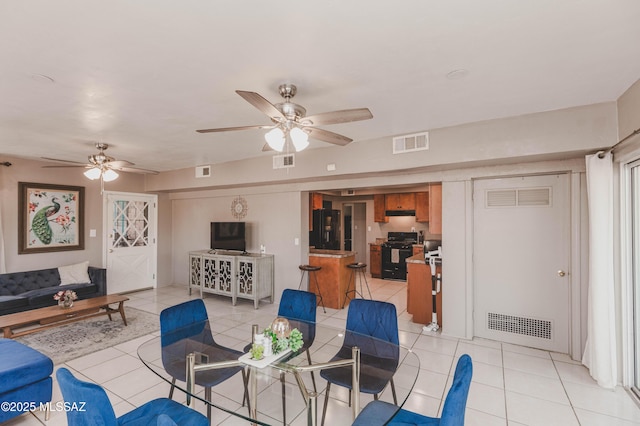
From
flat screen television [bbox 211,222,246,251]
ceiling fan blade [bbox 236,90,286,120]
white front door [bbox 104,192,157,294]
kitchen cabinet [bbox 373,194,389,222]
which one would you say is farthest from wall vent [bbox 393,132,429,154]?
white front door [bbox 104,192,157,294]

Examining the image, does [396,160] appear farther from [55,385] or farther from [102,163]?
[55,385]

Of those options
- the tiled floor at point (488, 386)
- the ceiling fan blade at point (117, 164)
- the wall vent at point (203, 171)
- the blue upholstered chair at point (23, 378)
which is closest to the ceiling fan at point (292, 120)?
the tiled floor at point (488, 386)

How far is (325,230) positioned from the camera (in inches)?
305

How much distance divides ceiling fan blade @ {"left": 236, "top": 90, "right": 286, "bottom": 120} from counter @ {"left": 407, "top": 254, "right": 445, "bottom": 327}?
3243 mm

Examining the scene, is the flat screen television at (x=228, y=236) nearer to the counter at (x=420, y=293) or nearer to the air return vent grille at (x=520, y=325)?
the counter at (x=420, y=293)

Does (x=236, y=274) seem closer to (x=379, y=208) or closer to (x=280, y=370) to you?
(x=280, y=370)

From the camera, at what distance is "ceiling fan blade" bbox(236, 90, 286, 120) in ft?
6.00

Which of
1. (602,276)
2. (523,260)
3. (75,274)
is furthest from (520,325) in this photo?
(75,274)

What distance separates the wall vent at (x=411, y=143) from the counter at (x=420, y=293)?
5.67ft

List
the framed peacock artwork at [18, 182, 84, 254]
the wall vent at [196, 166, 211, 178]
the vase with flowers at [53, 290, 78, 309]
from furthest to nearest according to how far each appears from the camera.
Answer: the wall vent at [196, 166, 211, 178] < the framed peacock artwork at [18, 182, 84, 254] < the vase with flowers at [53, 290, 78, 309]

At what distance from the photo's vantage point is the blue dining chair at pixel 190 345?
6.81 ft

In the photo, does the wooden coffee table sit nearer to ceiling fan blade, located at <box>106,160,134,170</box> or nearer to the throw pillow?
the throw pillow

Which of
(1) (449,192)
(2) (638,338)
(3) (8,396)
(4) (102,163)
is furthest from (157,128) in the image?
(2) (638,338)

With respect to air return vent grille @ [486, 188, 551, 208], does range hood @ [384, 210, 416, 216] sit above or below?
below
